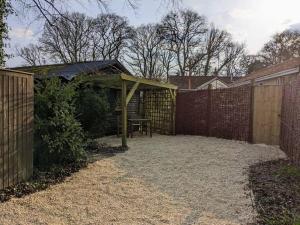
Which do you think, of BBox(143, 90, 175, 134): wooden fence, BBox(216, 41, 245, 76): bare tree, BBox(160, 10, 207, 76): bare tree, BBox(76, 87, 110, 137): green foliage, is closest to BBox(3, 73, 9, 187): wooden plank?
BBox(76, 87, 110, 137): green foliage

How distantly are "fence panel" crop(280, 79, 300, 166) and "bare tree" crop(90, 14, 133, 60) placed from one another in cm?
1083

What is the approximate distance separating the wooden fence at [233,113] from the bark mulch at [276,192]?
8.19 feet

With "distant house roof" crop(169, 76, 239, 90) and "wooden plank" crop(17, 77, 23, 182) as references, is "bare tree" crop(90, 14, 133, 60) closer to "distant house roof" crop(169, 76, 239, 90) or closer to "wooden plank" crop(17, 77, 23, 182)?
"distant house roof" crop(169, 76, 239, 90)

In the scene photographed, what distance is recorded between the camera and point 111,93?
38.6ft

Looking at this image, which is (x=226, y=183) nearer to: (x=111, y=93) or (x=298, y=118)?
(x=298, y=118)

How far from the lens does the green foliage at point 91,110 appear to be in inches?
346

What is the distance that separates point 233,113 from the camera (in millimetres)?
9711

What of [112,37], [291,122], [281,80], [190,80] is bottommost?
[291,122]

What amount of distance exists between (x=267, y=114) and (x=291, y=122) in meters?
2.10

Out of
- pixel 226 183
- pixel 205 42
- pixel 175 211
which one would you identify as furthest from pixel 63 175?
pixel 205 42

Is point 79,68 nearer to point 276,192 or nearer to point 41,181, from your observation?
point 41,181

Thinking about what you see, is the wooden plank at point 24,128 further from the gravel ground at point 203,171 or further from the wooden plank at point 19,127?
the gravel ground at point 203,171

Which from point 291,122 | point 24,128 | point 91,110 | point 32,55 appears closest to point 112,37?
point 32,55

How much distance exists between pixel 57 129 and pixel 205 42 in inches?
1024
